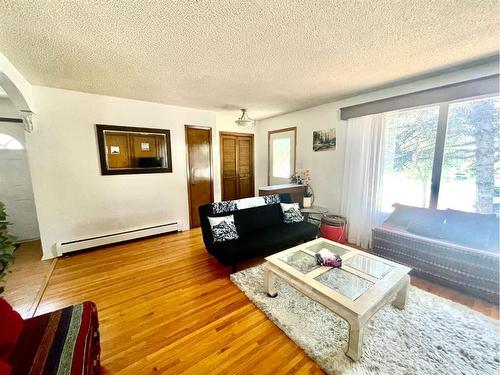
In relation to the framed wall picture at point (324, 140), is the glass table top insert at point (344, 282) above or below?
below

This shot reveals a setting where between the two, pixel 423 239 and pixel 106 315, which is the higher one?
pixel 423 239

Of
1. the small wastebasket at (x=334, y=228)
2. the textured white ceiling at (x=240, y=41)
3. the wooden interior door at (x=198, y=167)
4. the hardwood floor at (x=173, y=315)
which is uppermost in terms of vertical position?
the textured white ceiling at (x=240, y=41)

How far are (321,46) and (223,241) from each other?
230 centimetres

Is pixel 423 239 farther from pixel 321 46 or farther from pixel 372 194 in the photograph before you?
pixel 321 46

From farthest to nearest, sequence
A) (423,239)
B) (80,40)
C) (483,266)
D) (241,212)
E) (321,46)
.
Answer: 1. (241,212)
2. (423,239)
3. (483,266)
4. (321,46)
5. (80,40)

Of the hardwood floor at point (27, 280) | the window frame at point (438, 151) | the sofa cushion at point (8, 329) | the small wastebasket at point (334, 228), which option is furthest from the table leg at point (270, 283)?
the window frame at point (438, 151)

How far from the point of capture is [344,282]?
170 centimetres

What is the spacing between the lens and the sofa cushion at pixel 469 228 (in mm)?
2127

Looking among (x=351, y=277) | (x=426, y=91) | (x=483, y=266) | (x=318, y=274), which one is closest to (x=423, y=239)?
(x=483, y=266)

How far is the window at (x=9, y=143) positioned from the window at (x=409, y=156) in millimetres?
5808

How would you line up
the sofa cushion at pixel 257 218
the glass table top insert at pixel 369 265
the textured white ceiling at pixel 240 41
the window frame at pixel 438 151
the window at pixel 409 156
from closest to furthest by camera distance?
the textured white ceiling at pixel 240 41 → the glass table top insert at pixel 369 265 → the window frame at pixel 438 151 → the window at pixel 409 156 → the sofa cushion at pixel 257 218

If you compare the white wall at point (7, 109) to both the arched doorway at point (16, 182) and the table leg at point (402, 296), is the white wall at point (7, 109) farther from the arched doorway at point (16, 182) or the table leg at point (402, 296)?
the table leg at point (402, 296)

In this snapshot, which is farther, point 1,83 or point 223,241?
point 223,241

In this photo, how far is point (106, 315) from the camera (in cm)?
185
